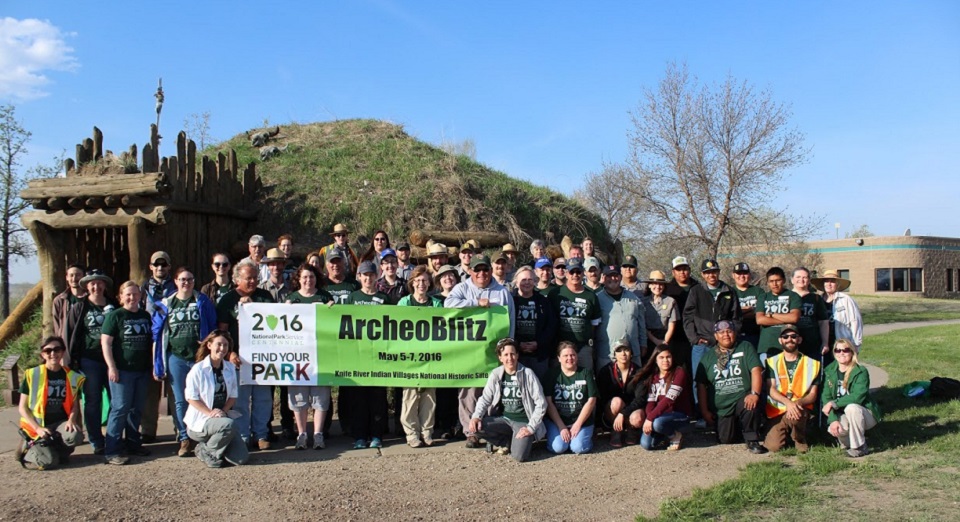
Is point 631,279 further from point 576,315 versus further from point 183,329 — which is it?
point 183,329

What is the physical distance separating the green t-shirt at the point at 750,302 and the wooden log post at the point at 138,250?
7.33 m

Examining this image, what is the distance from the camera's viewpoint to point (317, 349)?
7348 mm

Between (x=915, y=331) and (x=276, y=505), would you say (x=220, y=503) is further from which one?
(x=915, y=331)

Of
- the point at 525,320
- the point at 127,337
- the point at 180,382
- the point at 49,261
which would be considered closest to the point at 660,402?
the point at 525,320

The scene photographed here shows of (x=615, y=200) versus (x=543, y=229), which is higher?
(x=615, y=200)

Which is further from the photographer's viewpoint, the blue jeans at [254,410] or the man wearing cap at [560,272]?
the man wearing cap at [560,272]

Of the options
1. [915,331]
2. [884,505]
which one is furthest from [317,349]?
[915,331]

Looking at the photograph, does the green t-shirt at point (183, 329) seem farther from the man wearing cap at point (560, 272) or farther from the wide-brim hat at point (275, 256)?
the man wearing cap at point (560, 272)

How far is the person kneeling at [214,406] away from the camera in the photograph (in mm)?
6328

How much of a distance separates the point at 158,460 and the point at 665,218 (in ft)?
69.2

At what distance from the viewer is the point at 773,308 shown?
7.61 metres

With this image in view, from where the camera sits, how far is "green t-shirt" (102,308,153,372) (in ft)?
22.2

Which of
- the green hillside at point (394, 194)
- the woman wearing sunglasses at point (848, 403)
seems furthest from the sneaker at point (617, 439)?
the green hillside at point (394, 194)

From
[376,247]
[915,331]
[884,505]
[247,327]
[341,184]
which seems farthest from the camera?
[915,331]
